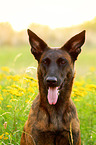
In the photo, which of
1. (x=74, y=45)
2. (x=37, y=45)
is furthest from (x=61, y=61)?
(x=37, y=45)

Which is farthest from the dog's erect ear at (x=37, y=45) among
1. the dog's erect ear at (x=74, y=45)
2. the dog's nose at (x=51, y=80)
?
the dog's nose at (x=51, y=80)

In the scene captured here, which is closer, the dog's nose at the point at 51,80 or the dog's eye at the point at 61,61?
the dog's nose at the point at 51,80

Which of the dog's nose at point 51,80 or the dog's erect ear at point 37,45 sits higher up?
the dog's erect ear at point 37,45

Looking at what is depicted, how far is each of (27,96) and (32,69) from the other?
0.54 meters

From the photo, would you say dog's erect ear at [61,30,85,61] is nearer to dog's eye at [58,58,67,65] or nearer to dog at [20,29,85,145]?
dog at [20,29,85,145]

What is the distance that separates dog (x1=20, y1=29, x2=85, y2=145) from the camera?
366 centimetres

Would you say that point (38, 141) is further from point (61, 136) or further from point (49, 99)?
point (49, 99)

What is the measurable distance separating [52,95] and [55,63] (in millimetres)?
461

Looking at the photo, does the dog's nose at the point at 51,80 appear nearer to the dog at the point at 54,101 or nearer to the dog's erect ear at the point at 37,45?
the dog at the point at 54,101

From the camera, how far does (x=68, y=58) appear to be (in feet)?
12.6

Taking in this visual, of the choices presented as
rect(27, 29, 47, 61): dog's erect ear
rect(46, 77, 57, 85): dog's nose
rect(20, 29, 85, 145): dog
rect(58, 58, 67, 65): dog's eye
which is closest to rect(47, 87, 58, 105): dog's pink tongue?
rect(20, 29, 85, 145): dog

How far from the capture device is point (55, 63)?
12.3ft

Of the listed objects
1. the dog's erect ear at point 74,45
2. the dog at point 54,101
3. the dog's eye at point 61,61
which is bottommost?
the dog at point 54,101

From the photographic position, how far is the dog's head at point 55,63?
11.9 ft
